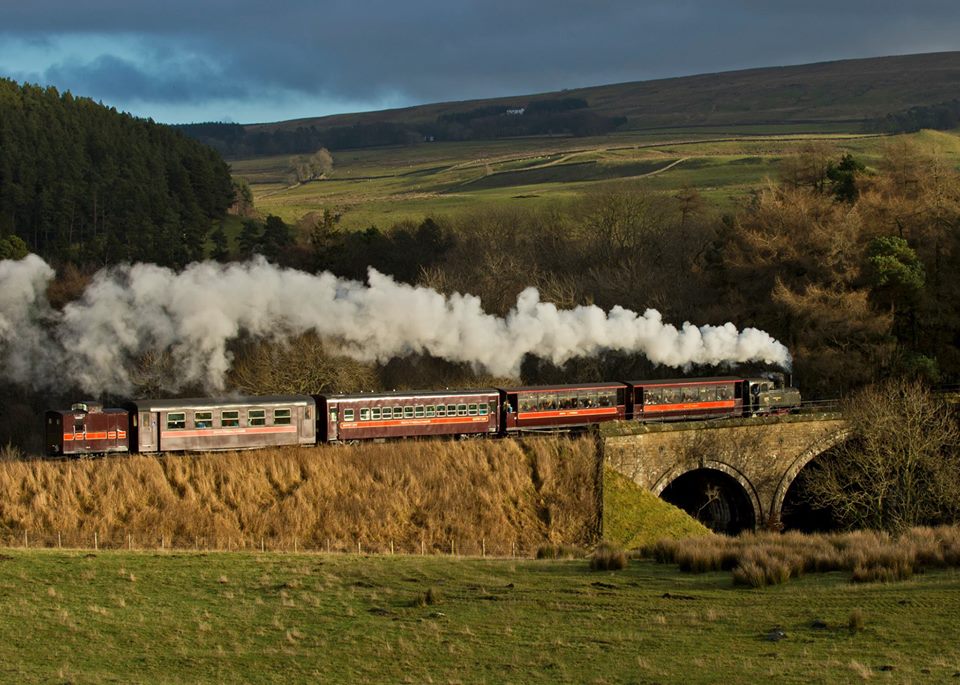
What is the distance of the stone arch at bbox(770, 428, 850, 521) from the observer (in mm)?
63594

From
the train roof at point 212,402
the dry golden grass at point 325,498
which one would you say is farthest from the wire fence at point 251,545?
the train roof at point 212,402

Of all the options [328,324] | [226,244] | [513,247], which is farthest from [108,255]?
Result: [328,324]

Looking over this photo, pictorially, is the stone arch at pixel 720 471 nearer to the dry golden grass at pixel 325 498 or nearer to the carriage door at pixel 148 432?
the dry golden grass at pixel 325 498

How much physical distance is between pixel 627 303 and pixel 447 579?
5623 cm

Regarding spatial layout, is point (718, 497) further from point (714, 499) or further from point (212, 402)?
point (212, 402)

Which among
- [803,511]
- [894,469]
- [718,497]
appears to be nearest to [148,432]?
[718,497]

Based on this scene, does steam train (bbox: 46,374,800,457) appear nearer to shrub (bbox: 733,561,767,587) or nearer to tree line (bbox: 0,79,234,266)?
shrub (bbox: 733,561,767,587)

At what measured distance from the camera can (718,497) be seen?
→ 64.6 meters

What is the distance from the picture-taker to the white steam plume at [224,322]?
5147 cm

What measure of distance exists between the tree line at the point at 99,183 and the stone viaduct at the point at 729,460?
68418mm

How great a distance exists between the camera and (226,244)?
135625mm

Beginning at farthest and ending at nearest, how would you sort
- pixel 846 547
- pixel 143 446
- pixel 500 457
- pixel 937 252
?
pixel 937 252, pixel 500 457, pixel 143 446, pixel 846 547

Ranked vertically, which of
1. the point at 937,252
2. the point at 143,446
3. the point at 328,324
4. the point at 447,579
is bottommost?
the point at 447,579

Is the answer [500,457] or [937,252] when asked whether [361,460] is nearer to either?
[500,457]
